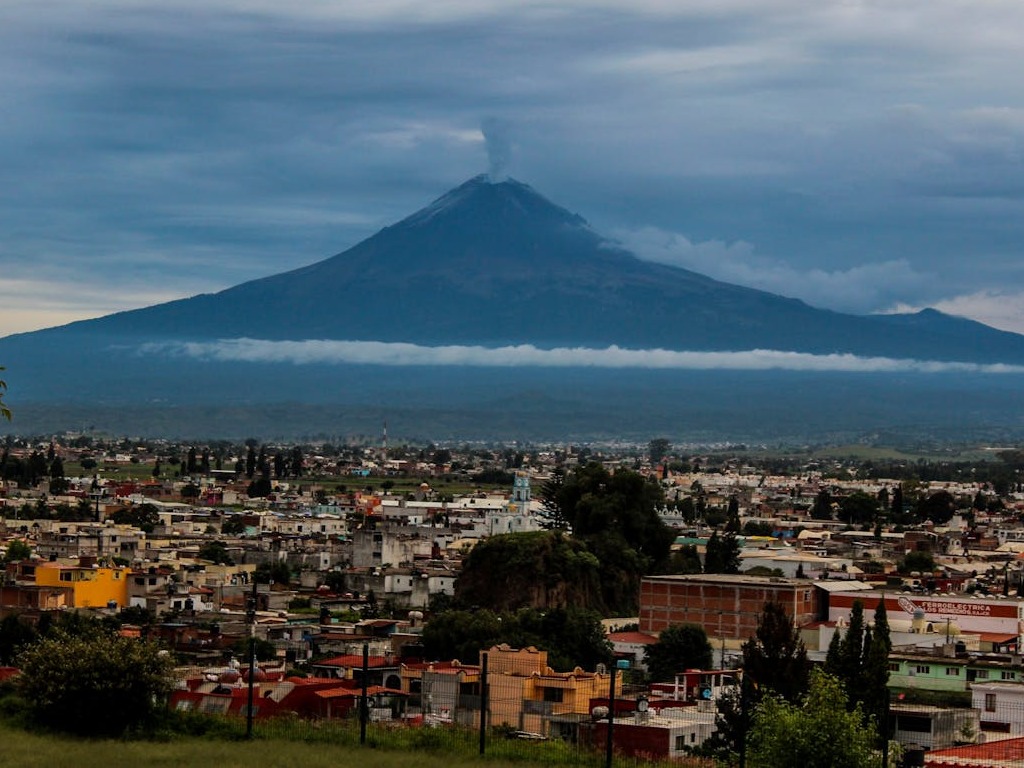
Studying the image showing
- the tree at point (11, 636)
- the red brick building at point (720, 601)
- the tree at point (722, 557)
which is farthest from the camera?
the tree at point (722, 557)

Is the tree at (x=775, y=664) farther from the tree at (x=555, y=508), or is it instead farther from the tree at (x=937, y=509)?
the tree at (x=937, y=509)

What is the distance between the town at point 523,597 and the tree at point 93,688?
3456mm

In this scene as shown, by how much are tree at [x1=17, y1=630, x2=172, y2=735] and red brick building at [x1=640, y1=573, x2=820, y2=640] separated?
82.6 ft

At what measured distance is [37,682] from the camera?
2298 cm

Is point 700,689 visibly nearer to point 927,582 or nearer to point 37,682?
point 37,682

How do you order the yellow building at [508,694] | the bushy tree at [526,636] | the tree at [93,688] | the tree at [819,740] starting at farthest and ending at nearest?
the bushy tree at [526,636], the yellow building at [508,694], the tree at [93,688], the tree at [819,740]

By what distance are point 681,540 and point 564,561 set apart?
20.7m

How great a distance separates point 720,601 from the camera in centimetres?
4822

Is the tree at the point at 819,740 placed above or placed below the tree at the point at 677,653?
above

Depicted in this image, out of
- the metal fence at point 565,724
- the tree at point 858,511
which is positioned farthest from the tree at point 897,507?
the metal fence at point 565,724

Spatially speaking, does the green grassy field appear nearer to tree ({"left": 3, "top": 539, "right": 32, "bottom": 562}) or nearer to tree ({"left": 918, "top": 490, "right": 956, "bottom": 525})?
tree ({"left": 3, "top": 539, "right": 32, "bottom": 562})

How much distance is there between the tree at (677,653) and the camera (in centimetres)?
4171

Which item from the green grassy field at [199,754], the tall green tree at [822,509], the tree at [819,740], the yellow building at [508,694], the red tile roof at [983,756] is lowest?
the yellow building at [508,694]

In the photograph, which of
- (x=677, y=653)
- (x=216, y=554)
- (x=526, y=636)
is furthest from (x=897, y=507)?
(x=526, y=636)
